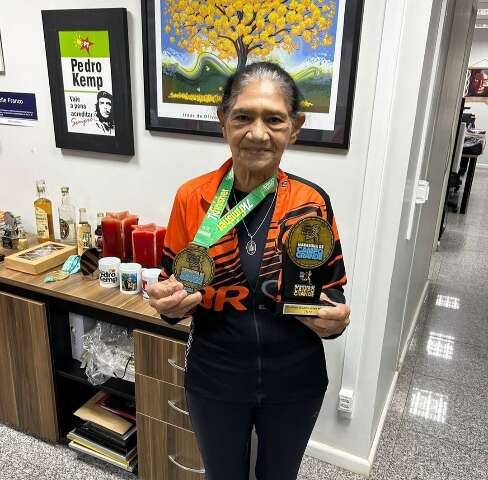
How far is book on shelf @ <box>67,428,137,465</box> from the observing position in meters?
1.83

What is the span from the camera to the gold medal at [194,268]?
3.18ft

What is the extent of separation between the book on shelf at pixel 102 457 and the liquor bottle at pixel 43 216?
93 cm

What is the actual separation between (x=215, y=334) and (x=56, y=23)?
5.09 ft

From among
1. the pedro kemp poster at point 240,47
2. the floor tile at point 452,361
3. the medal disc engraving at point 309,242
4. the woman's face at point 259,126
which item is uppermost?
the pedro kemp poster at point 240,47

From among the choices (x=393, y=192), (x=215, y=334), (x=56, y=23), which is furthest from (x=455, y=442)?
(x=56, y=23)

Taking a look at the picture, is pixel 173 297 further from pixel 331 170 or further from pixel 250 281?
pixel 331 170

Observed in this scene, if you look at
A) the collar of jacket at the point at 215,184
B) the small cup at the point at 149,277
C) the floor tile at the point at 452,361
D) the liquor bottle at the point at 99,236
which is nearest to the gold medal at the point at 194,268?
the collar of jacket at the point at 215,184

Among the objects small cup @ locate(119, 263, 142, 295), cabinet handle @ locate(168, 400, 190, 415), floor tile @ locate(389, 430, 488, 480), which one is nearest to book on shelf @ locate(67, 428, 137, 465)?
cabinet handle @ locate(168, 400, 190, 415)

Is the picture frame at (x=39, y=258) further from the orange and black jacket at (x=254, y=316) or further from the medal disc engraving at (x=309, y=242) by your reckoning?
the medal disc engraving at (x=309, y=242)

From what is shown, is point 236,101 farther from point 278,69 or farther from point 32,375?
point 32,375

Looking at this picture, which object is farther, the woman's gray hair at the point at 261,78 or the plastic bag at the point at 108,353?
the plastic bag at the point at 108,353

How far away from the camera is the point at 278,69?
982 mm

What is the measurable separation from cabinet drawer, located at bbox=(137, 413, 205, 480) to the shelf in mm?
109

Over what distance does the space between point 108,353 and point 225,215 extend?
3.53 ft
